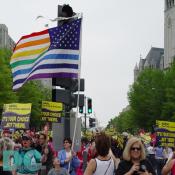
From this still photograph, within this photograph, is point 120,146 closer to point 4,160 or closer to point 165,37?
point 4,160

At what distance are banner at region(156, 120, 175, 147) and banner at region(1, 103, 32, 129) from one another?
517 centimetres

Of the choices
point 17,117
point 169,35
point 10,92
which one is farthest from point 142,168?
point 169,35

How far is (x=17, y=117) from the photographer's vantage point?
2255cm

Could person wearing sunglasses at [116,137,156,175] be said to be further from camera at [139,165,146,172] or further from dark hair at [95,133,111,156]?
dark hair at [95,133,111,156]

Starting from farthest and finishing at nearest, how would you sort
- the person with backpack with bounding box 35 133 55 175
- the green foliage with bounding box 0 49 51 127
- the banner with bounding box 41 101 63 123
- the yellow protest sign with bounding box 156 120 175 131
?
the green foliage with bounding box 0 49 51 127 < the yellow protest sign with bounding box 156 120 175 131 < the banner with bounding box 41 101 63 123 < the person with backpack with bounding box 35 133 55 175

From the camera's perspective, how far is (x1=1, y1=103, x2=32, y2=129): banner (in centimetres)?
2173

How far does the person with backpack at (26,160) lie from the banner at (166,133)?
866 centimetres

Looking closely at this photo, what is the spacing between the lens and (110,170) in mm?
7258

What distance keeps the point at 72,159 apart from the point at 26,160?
1.49m

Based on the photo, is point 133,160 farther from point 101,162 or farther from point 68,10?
point 68,10

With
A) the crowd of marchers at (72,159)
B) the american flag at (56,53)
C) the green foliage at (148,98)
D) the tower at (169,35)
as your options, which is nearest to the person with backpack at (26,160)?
the crowd of marchers at (72,159)

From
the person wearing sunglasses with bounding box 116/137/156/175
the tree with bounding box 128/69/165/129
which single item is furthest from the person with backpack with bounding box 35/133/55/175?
the tree with bounding box 128/69/165/129

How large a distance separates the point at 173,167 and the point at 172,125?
11696mm

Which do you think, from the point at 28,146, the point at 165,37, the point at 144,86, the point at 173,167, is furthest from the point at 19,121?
the point at 165,37
